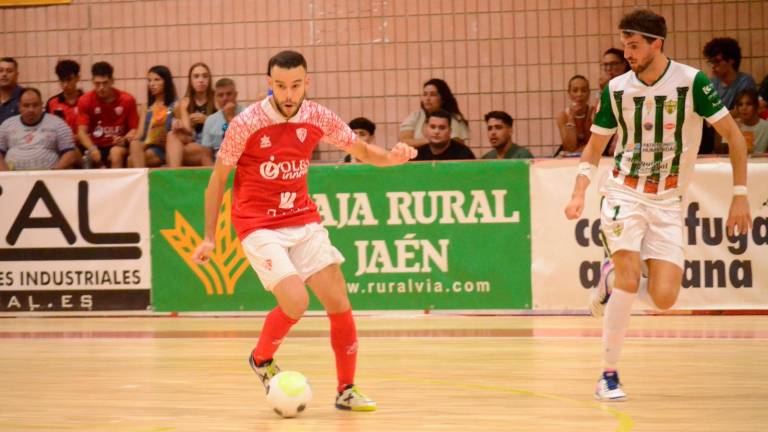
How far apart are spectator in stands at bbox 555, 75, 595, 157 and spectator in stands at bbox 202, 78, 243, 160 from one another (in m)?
3.42

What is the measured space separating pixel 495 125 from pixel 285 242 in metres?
5.75

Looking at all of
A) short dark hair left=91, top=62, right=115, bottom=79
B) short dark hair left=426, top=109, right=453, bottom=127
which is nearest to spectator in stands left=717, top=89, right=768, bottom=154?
short dark hair left=426, top=109, right=453, bottom=127

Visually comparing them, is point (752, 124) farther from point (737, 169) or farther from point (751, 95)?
point (737, 169)

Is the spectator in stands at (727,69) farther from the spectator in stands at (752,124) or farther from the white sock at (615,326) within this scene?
the white sock at (615,326)

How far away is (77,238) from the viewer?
11.5m

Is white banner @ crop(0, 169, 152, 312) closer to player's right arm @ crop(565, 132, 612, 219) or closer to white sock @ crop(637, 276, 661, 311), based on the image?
player's right arm @ crop(565, 132, 612, 219)

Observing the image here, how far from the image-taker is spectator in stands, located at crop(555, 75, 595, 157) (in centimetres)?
1217

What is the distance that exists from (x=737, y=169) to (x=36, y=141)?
8284 mm

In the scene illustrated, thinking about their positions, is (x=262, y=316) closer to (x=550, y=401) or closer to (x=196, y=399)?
(x=196, y=399)

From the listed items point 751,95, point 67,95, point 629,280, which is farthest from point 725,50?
point 67,95

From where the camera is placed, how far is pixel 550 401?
22.1 feet

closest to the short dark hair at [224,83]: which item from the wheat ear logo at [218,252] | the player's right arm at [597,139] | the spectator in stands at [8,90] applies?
the wheat ear logo at [218,252]

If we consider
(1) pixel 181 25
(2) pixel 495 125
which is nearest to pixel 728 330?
(2) pixel 495 125

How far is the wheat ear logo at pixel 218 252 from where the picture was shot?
441 inches
